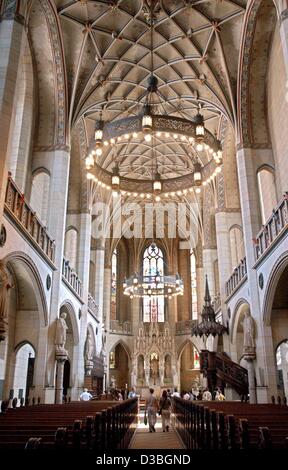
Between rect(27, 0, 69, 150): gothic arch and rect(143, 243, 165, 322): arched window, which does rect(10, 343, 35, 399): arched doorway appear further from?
rect(143, 243, 165, 322): arched window

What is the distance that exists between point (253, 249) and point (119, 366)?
24.5 metres

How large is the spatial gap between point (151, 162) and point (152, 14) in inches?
489

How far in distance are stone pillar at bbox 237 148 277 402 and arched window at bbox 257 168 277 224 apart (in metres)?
0.66

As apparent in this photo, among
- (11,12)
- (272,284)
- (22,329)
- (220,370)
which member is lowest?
(220,370)

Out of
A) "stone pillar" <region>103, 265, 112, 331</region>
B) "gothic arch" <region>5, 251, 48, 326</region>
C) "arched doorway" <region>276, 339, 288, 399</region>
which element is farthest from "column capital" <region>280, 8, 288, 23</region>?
"stone pillar" <region>103, 265, 112, 331</region>

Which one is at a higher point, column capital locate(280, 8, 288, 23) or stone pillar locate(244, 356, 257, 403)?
column capital locate(280, 8, 288, 23)

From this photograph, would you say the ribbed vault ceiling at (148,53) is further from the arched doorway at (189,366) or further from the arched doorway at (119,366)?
the arched doorway at (119,366)

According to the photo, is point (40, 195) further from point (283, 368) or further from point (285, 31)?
point (283, 368)

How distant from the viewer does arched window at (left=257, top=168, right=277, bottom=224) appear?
17750 millimetres

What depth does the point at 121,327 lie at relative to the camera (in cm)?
3550

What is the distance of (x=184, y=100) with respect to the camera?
21.9 meters

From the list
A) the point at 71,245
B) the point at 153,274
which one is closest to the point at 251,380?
the point at 71,245
